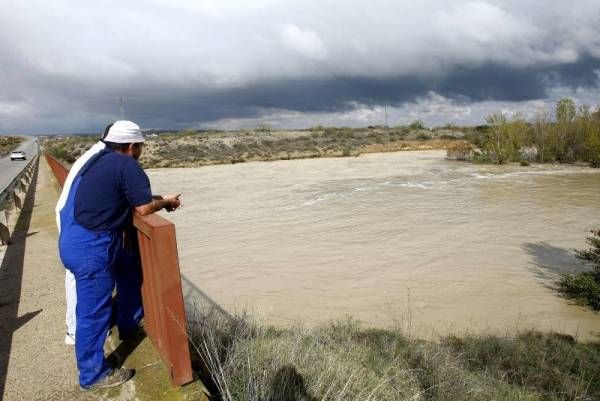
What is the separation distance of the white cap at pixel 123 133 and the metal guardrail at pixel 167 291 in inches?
21.6

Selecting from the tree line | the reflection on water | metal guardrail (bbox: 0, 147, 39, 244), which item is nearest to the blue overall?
the reflection on water

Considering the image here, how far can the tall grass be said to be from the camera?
10.5 ft

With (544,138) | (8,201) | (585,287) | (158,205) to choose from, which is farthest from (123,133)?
(544,138)

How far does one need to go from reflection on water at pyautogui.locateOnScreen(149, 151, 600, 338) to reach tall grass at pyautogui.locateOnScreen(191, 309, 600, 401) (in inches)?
43.1

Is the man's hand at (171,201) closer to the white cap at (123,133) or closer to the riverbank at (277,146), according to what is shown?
the white cap at (123,133)

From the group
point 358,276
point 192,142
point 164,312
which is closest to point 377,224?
point 358,276

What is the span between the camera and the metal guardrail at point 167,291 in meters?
2.54

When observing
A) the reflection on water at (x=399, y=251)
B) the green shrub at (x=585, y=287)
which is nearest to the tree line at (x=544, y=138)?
the reflection on water at (x=399, y=251)

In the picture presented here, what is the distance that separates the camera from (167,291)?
263 centimetres

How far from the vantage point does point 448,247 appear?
1102 centimetres

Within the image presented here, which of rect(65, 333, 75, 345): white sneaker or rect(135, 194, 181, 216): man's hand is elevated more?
rect(135, 194, 181, 216): man's hand

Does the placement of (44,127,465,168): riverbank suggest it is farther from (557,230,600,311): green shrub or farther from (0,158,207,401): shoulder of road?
(557,230,600,311): green shrub

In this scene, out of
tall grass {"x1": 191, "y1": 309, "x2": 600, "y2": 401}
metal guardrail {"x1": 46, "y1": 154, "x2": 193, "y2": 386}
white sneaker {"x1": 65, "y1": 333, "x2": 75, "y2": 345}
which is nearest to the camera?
metal guardrail {"x1": 46, "y1": 154, "x2": 193, "y2": 386}

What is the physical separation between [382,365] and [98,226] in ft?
9.40
